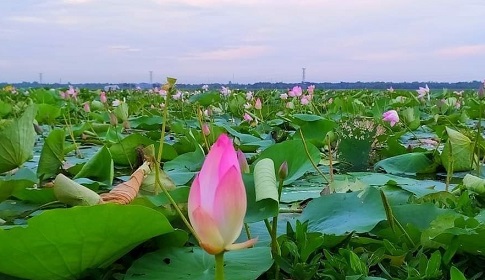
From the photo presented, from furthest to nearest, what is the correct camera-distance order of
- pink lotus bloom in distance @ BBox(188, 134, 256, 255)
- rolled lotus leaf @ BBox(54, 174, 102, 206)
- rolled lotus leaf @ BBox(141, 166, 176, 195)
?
rolled lotus leaf @ BBox(141, 166, 176, 195) → rolled lotus leaf @ BBox(54, 174, 102, 206) → pink lotus bloom in distance @ BBox(188, 134, 256, 255)

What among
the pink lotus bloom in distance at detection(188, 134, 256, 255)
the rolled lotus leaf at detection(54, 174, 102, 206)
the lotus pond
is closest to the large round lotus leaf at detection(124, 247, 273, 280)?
the lotus pond

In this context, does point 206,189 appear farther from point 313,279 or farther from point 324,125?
point 324,125

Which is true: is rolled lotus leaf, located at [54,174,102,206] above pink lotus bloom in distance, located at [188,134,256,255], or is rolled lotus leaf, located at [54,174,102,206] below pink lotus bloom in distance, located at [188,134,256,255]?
below

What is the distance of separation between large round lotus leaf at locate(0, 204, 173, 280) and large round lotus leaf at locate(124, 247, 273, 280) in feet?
0.13

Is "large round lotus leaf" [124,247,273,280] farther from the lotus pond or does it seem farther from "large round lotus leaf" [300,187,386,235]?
"large round lotus leaf" [300,187,386,235]

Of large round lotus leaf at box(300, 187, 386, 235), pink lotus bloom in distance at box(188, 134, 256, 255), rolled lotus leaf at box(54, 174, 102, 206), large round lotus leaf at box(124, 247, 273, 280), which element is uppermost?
pink lotus bloom in distance at box(188, 134, 256, 255)

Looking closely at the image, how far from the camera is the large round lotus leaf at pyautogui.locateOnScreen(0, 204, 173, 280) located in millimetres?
614

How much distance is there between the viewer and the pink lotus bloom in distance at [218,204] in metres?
0.41

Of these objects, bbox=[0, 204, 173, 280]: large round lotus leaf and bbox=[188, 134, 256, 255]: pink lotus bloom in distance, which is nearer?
bbox=[188, 134, 256, 255]: pink lotus bloom in distance

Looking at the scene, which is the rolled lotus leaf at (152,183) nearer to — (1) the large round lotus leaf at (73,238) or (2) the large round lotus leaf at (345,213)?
(2) the large round lotus leaf at (345,213)

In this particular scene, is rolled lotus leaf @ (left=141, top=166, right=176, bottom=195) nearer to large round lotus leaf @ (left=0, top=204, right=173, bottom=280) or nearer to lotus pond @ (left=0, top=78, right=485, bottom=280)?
lotus pond @ (left=0, top=78, right=485, bottom=280)

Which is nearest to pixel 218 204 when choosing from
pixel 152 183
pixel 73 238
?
pixel 73 238

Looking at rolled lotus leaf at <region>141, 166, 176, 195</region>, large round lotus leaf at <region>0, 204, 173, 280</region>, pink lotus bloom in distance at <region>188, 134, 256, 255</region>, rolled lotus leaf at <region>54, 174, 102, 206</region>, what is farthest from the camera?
rolled lotus leaf at <region>141, 166, 176, 195</region>

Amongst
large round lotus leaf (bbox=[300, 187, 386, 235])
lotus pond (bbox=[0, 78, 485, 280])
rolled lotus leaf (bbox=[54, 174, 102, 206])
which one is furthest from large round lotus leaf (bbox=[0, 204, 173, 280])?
large round lotus leaf (bbox=[300, 187, 386, 235])
